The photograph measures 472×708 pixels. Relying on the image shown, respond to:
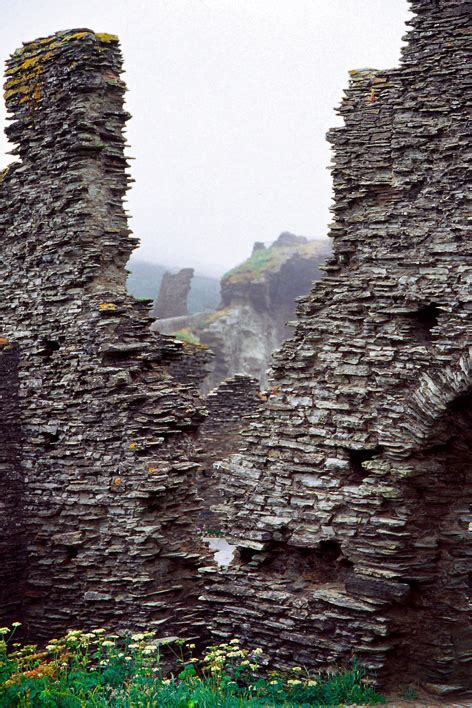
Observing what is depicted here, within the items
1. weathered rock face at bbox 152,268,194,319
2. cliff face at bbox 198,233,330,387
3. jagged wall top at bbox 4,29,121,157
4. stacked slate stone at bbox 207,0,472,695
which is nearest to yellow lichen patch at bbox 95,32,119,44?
jagged wall top at bbox 4,29,121,157

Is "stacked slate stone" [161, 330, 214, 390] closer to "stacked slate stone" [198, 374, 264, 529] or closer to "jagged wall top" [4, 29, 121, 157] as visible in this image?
"stacked slate stone" [198, 374, 264, 529]

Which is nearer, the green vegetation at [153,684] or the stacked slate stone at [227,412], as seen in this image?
the green vegetation at [153,684]

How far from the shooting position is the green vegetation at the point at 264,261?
154 ft

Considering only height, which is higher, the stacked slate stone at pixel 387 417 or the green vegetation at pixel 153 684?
the stacked slate stone at pixel 387 417

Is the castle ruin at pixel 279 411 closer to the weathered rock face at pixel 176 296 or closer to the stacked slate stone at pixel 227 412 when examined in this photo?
the stacked slate stone at pixel 227 412

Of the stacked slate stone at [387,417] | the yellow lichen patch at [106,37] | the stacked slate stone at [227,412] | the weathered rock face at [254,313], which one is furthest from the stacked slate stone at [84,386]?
the weathered rock face at [254,313]

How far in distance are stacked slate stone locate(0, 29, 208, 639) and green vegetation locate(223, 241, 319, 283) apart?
34.8m

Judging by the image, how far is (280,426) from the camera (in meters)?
10.0

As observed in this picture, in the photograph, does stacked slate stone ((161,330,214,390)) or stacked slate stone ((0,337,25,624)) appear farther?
stacked slate stone ((161,330,214,390))

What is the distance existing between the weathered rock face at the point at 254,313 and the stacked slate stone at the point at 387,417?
1186 inches

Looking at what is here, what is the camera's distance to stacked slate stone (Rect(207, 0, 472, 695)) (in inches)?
359

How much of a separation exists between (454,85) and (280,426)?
3657 millimetres

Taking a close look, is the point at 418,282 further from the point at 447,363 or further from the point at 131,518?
the point at 131,518

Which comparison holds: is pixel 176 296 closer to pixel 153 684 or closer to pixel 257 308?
pixel 257 308
